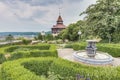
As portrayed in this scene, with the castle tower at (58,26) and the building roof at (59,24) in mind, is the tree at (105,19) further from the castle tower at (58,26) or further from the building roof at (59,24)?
the building roof at (59,24)

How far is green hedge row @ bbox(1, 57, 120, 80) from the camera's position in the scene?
7163mm

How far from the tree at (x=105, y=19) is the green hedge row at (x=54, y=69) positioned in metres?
15.1

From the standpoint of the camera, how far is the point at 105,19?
79.1 ft

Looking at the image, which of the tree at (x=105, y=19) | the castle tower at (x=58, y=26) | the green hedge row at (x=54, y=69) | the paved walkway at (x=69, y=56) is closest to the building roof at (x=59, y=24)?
the castle tower at (x=58, y=26)

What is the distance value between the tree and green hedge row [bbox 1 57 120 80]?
593 inches

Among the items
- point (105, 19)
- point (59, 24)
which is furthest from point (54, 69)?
point (59, 24)

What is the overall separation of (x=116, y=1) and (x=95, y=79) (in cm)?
1900

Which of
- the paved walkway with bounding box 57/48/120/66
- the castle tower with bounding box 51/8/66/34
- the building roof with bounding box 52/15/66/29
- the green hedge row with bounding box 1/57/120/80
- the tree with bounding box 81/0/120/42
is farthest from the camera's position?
the building roof with bounding box 52/15/66/29

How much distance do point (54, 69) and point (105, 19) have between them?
1624cm

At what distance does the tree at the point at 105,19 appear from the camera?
23.9 meters

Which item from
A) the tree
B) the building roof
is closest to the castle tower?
the building roof

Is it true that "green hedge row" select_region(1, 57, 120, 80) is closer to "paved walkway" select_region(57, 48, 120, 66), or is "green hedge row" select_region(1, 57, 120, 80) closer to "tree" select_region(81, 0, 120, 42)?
"paved walkway" select_region(57, 48, 120, 66)

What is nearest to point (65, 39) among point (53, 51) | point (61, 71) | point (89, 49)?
point (53, 51)

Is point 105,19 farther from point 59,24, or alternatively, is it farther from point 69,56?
point 59,24
